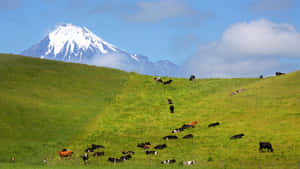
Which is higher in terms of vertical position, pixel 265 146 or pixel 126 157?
pixel 265 146

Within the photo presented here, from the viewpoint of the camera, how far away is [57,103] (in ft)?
264

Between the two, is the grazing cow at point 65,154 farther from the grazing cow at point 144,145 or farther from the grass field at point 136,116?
the grazing cow at point 144,145

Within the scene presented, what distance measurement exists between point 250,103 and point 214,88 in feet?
67.8

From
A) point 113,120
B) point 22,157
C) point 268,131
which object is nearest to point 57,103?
point 113,120

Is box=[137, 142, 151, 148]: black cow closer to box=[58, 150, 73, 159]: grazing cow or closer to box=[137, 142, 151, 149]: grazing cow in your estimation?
box=[137, 142, 151, 149]: grazing cow

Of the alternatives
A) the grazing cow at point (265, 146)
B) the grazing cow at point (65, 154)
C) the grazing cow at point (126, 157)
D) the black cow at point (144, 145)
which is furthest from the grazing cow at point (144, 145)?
the grazing cow at point (265, 146)

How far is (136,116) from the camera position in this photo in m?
74.9

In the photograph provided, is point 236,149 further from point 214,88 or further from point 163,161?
point 214,88

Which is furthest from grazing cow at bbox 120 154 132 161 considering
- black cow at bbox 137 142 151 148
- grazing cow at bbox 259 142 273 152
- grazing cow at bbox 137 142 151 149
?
grazing cow at bbox 259 142 273 152

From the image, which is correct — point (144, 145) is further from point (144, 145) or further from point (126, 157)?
point (126, 157)

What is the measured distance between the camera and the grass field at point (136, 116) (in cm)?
4862

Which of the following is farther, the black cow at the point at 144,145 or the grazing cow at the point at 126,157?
the black cow at the point at 144,145

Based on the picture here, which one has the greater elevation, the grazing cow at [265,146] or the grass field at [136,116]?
the grass field at [136,116]

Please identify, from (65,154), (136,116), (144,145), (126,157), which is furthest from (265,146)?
(136,116)
